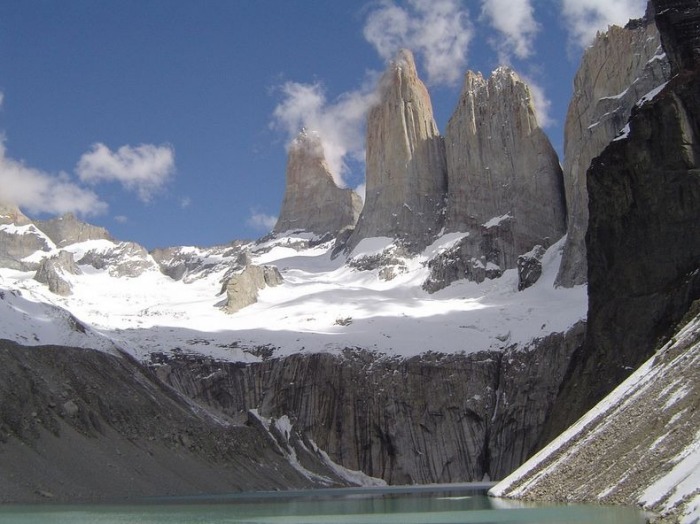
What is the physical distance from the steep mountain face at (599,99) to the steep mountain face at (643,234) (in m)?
52.3

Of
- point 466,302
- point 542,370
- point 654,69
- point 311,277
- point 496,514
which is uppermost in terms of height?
point 654,69

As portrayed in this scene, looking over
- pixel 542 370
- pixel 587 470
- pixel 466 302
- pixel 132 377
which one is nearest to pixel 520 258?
pixel 466 302

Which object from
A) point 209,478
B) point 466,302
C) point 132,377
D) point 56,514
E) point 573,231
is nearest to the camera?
point 56,514

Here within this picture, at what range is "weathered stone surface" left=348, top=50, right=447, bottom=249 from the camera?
183m

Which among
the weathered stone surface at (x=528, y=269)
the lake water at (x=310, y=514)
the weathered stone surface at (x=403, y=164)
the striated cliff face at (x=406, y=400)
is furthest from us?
the weathered stone surface at (x=403, y=164)

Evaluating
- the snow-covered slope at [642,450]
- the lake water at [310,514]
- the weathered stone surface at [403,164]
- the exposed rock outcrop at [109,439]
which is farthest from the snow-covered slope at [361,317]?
the snow-covered slope at [642,450]

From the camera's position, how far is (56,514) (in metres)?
50.7

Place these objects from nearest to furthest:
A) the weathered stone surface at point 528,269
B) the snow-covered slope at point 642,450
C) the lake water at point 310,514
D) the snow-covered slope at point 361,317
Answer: the snow-covered slope at point 642,450 < the lake water at point 310,514 < the snow-covered slope at point 361,317 < the weathered stone surface at point 528,269

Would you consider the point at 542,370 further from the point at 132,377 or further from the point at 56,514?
the point at 56,514

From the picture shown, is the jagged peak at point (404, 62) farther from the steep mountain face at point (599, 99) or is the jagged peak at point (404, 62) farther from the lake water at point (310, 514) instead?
the lake water at point (310, 514)

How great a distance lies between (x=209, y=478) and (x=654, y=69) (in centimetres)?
8294

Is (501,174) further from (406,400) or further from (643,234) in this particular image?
(643,234)

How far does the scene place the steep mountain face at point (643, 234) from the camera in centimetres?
6906

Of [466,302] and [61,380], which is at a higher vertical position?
[466,302]
